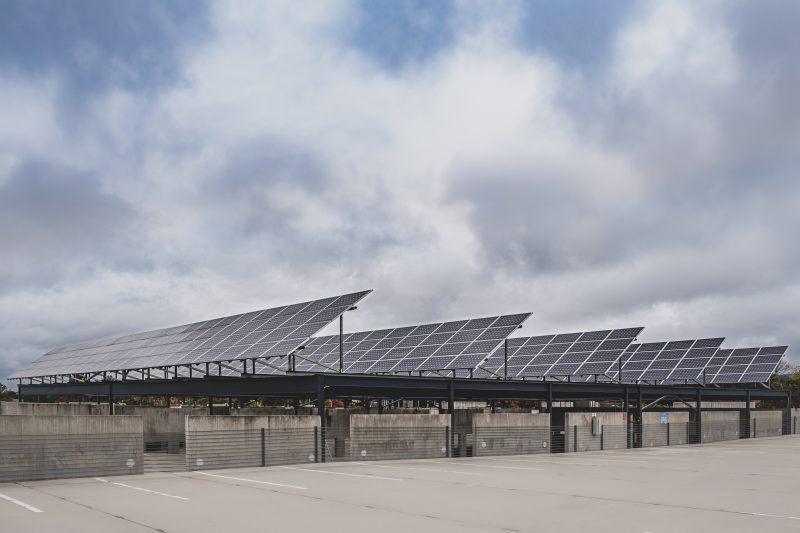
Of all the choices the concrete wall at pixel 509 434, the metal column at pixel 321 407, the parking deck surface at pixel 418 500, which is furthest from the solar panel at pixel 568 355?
the parking deck surface at pixel 418 500

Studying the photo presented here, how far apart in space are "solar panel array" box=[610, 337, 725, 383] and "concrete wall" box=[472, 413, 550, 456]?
2541 cm

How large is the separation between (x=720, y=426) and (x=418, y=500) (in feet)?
143

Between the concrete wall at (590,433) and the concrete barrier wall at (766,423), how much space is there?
20.8 metres

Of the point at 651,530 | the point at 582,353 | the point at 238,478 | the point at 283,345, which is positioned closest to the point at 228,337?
the point at 283,345

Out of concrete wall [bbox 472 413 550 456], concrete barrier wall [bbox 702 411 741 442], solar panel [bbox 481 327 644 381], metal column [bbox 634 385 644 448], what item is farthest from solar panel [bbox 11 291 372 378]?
concrete barrier wall [bbox 702 411 741 442]

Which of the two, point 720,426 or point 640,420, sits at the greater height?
point 640,420

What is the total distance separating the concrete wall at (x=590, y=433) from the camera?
42688 millimetres

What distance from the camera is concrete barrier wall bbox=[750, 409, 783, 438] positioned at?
6191 centimetres

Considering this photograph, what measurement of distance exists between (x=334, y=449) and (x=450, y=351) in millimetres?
10366

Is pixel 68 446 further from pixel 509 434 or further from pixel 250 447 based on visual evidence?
pixel 509 434

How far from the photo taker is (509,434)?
131 ft

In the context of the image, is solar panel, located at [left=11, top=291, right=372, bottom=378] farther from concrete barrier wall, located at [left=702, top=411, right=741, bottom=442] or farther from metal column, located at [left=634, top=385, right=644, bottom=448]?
concrete barrier wall, located at [left=702, top=411, right=741, bottom=442]

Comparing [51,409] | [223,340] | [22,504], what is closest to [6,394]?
[51,409]

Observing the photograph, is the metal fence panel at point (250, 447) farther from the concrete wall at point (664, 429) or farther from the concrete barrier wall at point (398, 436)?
the concrete wall at point (664, 429)
